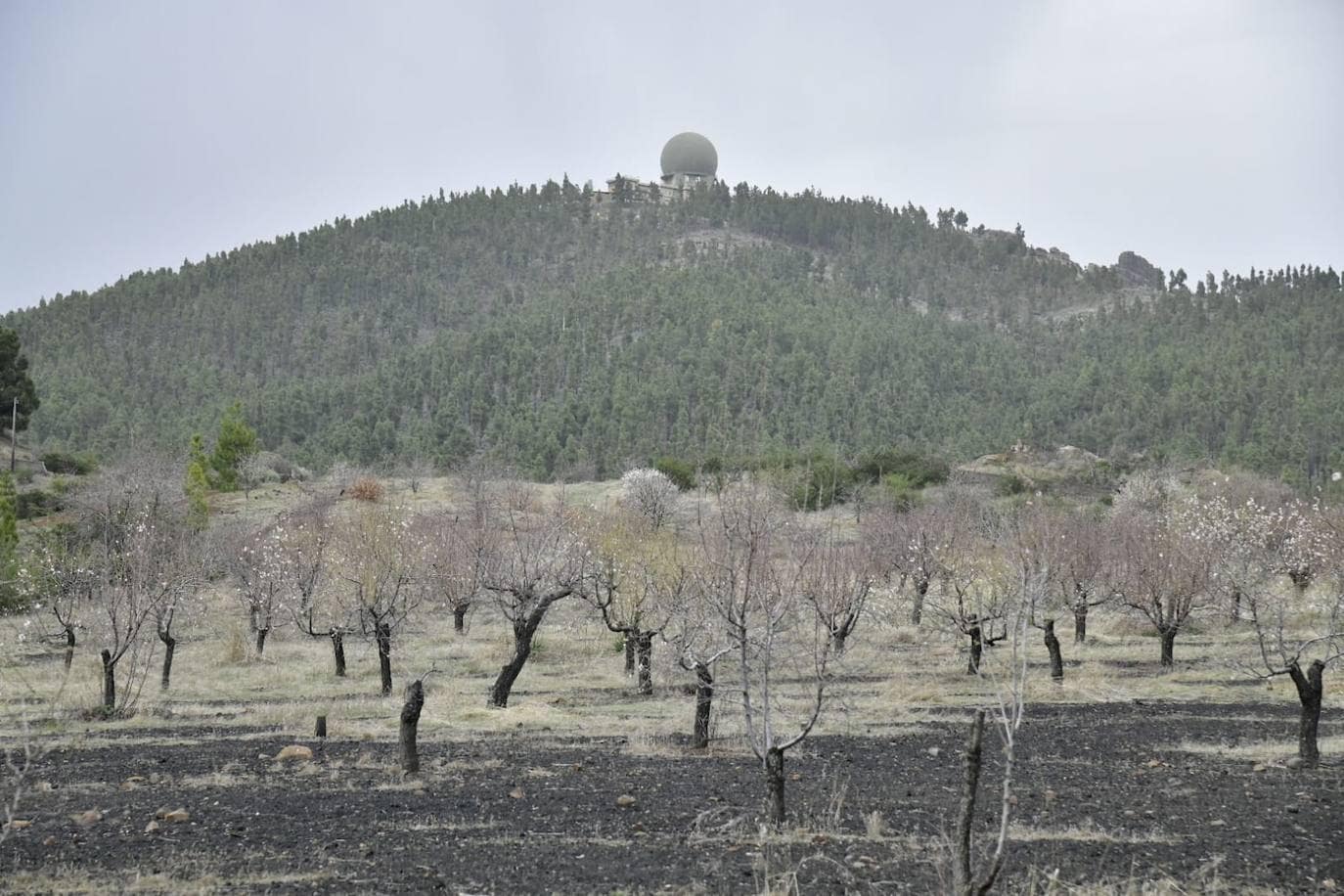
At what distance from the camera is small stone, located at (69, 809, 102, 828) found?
12.5 metres

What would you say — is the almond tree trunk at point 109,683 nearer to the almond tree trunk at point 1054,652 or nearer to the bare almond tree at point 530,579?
the bare almond tree at point 530,579

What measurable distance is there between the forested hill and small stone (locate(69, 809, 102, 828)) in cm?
5564

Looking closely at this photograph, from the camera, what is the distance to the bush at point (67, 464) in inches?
2874

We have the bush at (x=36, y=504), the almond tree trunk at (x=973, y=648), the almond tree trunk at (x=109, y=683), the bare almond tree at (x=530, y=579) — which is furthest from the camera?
the bush at (x=36, y=504)

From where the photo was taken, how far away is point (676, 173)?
177125 mm

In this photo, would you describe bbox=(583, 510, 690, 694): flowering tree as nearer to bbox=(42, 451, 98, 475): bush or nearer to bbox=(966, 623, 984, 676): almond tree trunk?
bbox=(966, 623, 984, 676): almond tree trunk

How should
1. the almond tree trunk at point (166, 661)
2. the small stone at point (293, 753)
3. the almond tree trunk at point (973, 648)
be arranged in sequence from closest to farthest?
the small stone at point (293, 753) < the almond tree trunk at point (973, 648) < the almond tree trunk at point (166, 661)

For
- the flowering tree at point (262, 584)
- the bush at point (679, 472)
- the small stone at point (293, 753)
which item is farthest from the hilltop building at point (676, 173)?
the small stone at point (293, 753)

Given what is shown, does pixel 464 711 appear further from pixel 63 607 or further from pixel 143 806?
pixel 63 607

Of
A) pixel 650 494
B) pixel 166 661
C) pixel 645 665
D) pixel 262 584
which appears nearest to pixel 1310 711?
pixel 645 665

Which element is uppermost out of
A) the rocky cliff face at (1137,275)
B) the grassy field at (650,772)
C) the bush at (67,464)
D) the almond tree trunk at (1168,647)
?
the rocky cliff face at (1137,275)

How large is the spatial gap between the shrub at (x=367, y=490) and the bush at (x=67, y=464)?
67.5 feet

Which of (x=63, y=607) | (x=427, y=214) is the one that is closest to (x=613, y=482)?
(x=63, y=607)

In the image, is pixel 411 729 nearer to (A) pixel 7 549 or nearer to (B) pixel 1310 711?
(B) pixel 1310 711
